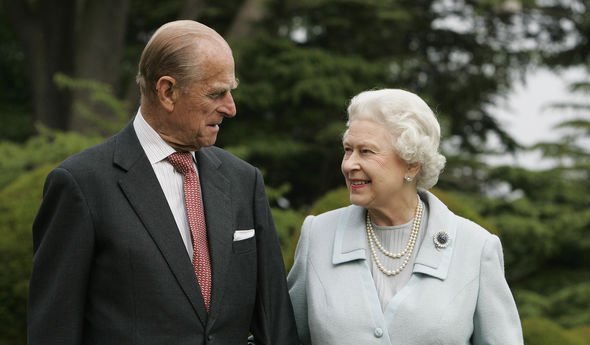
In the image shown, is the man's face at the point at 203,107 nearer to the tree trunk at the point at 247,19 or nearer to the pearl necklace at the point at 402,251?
the pearl necklace at the point at 402,251

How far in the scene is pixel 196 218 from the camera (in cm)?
339

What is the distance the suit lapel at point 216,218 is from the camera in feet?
11.0

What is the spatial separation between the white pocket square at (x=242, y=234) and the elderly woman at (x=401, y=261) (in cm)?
33

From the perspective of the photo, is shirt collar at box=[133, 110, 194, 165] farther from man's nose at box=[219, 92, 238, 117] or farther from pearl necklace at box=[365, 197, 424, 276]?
pearl necklace at box=[365, 197, 424, 276]

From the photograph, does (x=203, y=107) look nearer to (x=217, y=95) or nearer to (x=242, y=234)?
(x=217, y=95)

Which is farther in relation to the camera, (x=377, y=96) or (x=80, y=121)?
(x=80, y=121)

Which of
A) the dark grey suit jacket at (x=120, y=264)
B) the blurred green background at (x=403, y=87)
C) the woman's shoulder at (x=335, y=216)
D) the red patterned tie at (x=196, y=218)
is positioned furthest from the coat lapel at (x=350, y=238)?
the blurred green background at (x=403, y=87)

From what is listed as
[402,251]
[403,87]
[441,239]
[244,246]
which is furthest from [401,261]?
[403,87]

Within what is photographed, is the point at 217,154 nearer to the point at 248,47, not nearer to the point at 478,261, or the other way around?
the point at 478,261

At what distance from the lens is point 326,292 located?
3.64 meters

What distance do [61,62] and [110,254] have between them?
1052 cm

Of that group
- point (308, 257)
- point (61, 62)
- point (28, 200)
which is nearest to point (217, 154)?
point (308, 257)

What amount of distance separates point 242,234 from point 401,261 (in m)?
0.61

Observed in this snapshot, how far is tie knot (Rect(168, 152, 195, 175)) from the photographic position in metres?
3.38
